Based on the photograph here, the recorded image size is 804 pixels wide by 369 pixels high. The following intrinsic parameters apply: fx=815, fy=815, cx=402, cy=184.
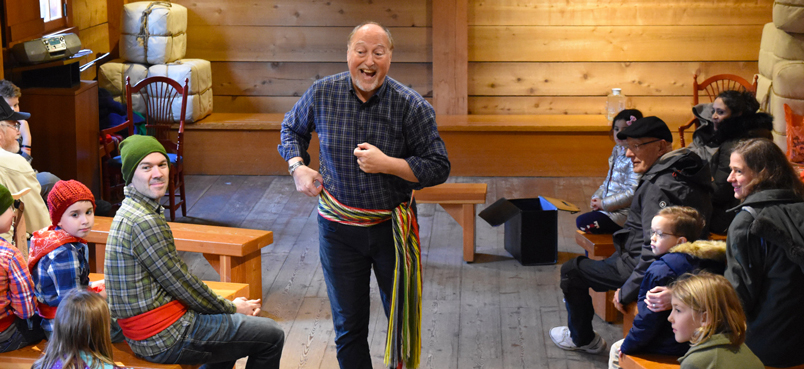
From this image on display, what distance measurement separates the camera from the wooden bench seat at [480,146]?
689 cm

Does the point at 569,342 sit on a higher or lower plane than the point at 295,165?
lower

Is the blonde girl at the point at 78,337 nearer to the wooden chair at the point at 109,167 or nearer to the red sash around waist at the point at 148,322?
the red sash around waist at the point at 148,322

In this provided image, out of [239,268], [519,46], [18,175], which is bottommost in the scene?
[239,268]

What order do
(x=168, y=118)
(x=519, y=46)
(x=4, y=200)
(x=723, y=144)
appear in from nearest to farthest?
(x=4, y=200) → (x=723, y=144) → (x=168, y=118) → (x=519, y=46)

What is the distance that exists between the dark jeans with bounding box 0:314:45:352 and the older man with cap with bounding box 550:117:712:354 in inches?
84.5

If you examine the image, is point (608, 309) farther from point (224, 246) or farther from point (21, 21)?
point (21, 21)

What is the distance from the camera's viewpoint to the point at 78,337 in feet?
7.62

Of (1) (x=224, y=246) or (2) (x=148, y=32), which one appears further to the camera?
(2) (x=148, y=32)

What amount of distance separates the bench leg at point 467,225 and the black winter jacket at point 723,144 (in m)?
1.36

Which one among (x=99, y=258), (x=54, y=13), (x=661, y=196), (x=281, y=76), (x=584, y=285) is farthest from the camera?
(x=281, y=76)

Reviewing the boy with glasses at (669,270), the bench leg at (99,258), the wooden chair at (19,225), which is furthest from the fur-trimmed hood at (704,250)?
the bench leg at (99,258)

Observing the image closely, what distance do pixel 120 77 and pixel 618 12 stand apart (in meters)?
4.27

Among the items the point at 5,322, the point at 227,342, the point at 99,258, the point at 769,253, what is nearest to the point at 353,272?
the point at 227,342

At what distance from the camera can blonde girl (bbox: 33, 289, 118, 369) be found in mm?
2316
